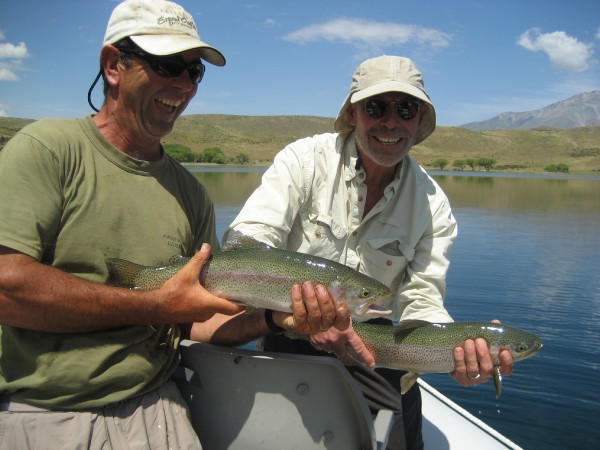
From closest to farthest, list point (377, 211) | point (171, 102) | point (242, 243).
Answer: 1. point (171, 102)
2. point (242, 243)
3. point (377, 211)

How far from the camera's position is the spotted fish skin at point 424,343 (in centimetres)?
414

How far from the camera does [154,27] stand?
10.9 feet

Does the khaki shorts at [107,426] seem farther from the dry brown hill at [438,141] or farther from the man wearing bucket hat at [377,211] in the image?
the dry brown hill at [438,141]

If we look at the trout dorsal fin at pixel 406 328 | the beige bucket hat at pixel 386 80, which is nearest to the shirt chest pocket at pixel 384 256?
the trout dorsal fin at pixel 406 328

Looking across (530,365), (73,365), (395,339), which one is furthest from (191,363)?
(530,365)

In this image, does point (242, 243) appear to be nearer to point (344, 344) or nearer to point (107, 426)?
point (344, 344)

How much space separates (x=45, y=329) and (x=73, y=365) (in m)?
0.24

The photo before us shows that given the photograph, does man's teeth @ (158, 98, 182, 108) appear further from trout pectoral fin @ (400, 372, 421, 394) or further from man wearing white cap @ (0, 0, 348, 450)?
trout pectoral fin @ (400, 372, 421, 394)

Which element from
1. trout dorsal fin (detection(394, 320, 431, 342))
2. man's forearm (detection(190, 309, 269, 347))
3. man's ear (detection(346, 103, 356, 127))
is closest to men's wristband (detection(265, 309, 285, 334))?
man's forearm (detection(190, 309, 269, 347))

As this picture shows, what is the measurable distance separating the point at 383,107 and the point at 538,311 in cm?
885

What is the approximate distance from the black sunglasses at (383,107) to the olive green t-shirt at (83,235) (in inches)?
70.2

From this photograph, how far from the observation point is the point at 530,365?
28.9 ft

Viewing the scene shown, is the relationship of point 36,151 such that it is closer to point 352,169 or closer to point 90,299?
point 90,299

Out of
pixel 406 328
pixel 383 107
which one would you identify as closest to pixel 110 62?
pixel 383 107
